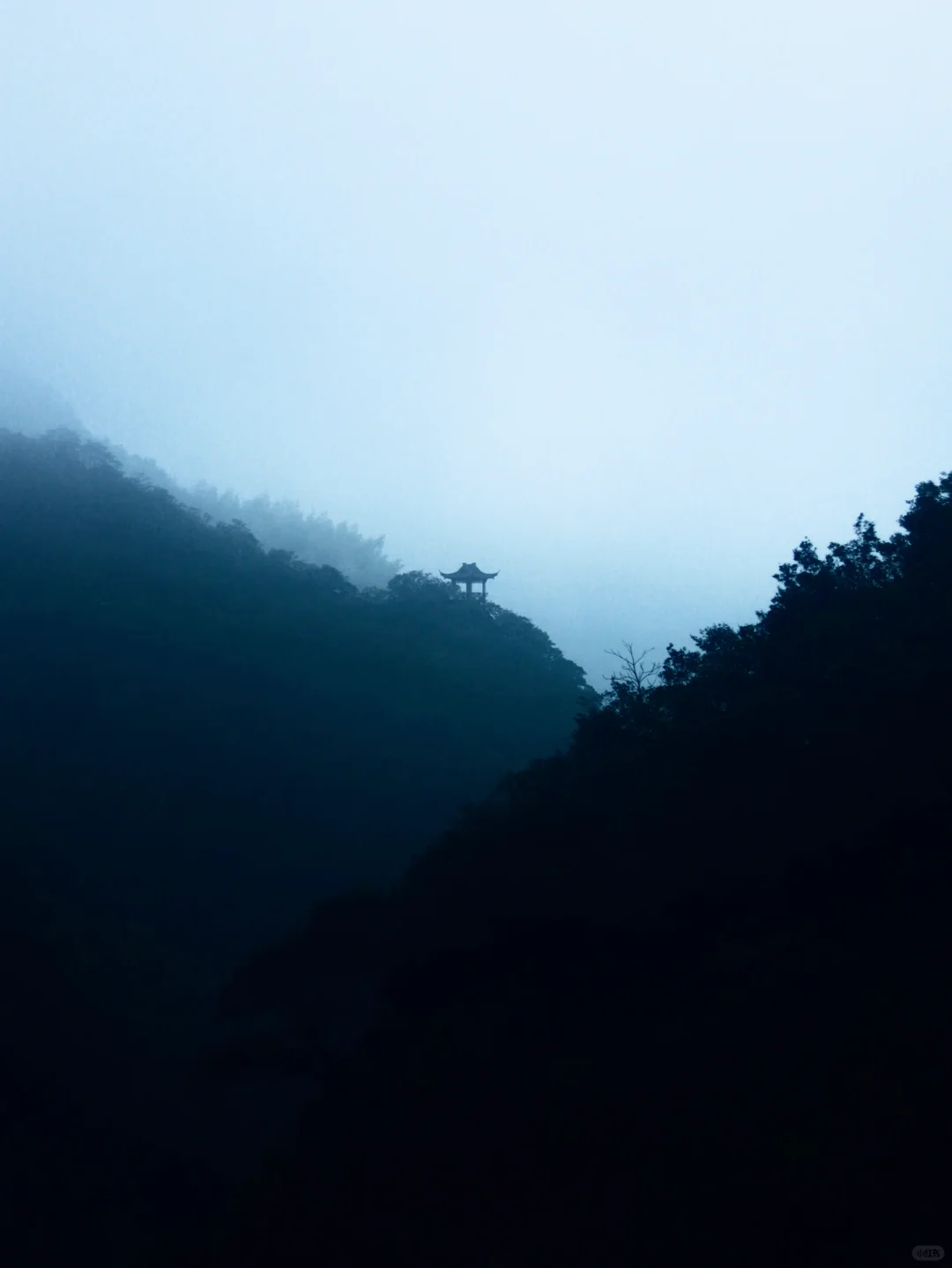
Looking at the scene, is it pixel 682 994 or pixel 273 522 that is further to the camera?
pixel 273 522

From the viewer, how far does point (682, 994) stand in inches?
377

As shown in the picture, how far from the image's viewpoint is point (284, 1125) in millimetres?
16406

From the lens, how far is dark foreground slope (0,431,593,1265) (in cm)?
1534

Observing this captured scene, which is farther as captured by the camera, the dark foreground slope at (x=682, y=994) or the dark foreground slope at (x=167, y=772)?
the dark foreground slope at (x=167, y=772)

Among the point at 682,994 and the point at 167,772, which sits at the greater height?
the point at 167,772

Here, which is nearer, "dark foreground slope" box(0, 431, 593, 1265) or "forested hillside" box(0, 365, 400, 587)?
"dark foreground slope" box(0, 431, 593, 1265)

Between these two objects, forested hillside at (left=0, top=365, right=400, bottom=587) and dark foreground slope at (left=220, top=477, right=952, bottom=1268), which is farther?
forested hillside at (left=0, top=365, right=400, bottom=587)

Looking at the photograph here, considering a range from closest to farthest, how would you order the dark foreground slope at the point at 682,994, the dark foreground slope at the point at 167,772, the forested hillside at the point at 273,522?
the dark foreground slope at the point at 682,994, the dark foreground slope at the point at 167,772, the forested hillside at the point at 273,522

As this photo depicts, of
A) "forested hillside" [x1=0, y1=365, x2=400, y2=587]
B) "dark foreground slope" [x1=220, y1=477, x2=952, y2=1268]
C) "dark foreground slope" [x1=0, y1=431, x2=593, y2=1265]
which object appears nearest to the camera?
"dark foreground slope" [x1=220, y1=477, x2=952, y2=1268]

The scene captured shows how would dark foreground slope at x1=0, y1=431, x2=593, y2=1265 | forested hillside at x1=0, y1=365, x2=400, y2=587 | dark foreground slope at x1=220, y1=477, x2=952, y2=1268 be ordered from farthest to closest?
forested hillside at x1=0, y1=365, x2=400, y2=587 < dark foreground slope at x1=0, y1=431, x2=593, y2=1265 < dark foreground slope at x1=220, y1=477, x2=952, y2=1268

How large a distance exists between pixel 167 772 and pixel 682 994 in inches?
693

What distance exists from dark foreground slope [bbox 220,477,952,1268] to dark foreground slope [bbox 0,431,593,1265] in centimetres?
389

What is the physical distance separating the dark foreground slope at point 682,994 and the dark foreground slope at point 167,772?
389 centimetres

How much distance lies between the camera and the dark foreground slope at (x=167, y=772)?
50.3ft
